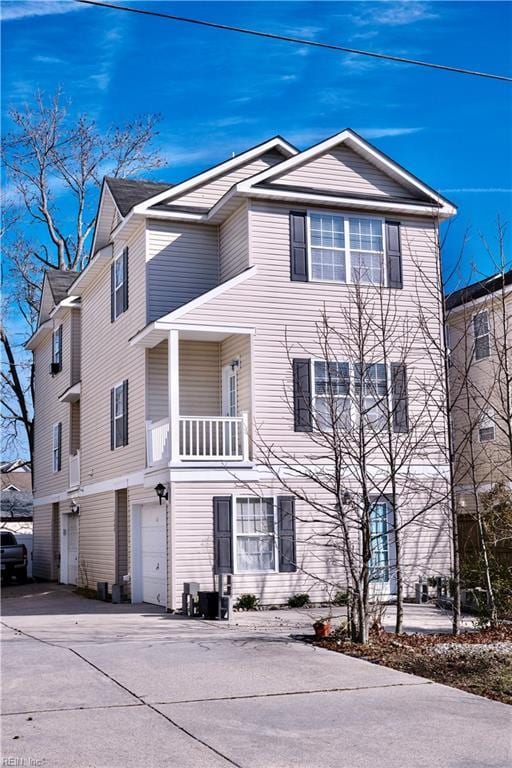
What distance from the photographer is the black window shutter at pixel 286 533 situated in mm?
17891

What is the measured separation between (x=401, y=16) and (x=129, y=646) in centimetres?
915

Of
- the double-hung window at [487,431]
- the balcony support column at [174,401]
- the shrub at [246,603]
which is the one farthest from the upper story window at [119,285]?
the double-hung window at [487,431]

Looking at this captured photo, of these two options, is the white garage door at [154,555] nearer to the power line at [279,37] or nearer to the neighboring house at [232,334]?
the neighboring house at [232,334]

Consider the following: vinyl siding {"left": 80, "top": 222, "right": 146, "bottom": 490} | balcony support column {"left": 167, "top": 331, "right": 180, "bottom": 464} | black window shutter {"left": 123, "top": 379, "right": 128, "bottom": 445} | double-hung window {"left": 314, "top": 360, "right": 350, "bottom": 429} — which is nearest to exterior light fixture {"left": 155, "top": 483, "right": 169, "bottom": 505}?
balcony support column {"left": 167, "top": 331, "right": 180, "bottom": 464}

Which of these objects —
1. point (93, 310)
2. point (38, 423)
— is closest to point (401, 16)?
point (93, 310)

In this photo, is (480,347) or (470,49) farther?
(480,347)

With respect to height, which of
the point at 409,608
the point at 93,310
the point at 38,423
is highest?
the point at 93,310

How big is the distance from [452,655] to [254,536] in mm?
7230

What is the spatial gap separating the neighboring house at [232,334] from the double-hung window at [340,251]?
0.10ft

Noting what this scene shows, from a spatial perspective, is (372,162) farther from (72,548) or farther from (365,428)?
(72,548)

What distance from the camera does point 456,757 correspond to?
6914mm

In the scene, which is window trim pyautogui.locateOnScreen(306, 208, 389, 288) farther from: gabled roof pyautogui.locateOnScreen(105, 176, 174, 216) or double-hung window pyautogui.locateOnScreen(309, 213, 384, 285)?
gabled roof pyautogui.locateOnScreen(105, 176, 174, 216)

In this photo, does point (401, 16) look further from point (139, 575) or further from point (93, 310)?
point (93, 310)

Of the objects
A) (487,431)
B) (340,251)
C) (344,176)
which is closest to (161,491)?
(340,251)
